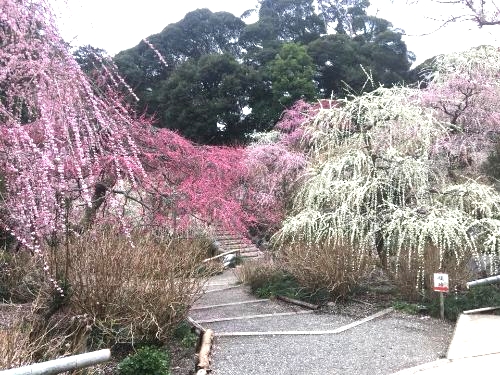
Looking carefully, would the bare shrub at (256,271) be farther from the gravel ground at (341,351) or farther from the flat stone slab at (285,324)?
the gravel ground at (341,351)

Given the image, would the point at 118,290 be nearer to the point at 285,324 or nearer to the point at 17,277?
the point at 17,277

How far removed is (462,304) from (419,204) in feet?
5.60

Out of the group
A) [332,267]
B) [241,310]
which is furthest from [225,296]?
[332,267]

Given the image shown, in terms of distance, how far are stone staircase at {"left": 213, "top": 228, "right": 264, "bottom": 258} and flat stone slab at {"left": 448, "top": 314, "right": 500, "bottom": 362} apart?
24.3ft

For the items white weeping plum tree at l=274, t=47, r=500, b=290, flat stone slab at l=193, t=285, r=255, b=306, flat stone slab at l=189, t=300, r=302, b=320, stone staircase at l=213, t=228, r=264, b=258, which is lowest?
flat stone slab at l=189, t=300, r=302, b=320

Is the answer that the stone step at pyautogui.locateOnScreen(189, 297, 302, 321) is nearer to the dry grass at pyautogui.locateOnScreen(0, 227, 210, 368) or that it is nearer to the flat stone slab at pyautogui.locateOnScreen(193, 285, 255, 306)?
the flat stone slab at pyautogui.locateOnScreen(193, 285, 255, 306)

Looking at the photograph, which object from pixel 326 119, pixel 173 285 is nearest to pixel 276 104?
pixel 326 119

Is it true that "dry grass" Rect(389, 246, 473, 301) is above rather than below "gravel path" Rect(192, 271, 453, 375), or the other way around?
above

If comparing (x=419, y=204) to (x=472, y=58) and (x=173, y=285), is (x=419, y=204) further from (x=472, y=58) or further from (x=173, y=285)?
(x=472, y=58)

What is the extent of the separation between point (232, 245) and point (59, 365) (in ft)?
40.6

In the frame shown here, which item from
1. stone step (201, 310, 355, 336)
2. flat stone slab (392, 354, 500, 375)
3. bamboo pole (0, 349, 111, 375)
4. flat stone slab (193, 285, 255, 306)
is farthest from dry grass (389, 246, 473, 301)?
bamboo pole (0, 349, 111, 375)

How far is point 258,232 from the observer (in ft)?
44.1

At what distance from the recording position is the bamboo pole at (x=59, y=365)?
167cm

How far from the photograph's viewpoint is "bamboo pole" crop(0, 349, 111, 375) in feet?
5.48
